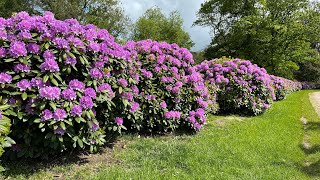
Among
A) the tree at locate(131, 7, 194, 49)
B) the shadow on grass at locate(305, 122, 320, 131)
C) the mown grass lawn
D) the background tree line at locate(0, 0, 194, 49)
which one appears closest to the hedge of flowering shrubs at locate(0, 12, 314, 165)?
the mown grass lawn

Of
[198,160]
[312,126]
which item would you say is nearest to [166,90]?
[198,160]

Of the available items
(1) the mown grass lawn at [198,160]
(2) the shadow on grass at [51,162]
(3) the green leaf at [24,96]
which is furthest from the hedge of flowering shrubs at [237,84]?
(3) the green leaf at [24,96]

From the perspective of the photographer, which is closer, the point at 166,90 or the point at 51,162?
the point at 51,162

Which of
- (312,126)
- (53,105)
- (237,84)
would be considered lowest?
(312,126)

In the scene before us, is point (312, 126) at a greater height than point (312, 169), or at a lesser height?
greater

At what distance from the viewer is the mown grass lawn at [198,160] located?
155 inches

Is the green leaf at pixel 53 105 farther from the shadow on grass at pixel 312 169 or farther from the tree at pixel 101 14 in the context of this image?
the tree at pixel 101 14

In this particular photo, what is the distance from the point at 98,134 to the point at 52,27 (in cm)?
166

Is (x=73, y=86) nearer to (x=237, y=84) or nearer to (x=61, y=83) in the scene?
(x=61, y=83)

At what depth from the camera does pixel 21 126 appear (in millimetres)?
3840

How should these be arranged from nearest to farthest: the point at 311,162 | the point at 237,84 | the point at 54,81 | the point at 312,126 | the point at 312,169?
the point at 54,81 < the point at 312,169 < the point at 311,162 < the point at 312,126 < the point at 237,84

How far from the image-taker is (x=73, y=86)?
391cm

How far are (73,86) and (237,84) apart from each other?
6548 millimetres

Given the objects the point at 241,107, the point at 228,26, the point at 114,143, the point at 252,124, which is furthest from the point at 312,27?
the point at 114,143
